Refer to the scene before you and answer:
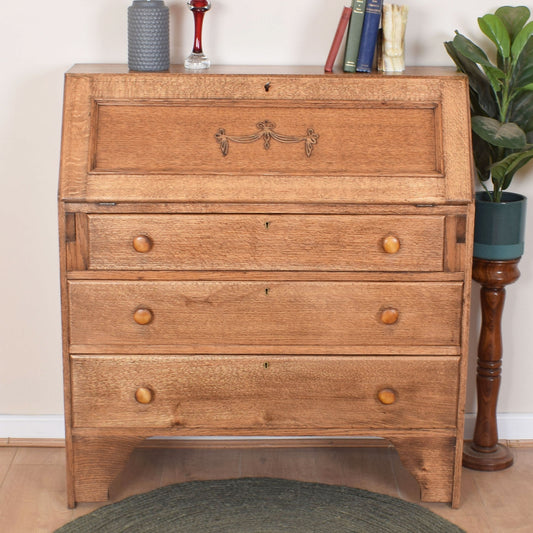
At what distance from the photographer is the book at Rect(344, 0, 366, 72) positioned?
8.07ft

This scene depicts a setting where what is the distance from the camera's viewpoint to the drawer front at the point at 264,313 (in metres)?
2.40

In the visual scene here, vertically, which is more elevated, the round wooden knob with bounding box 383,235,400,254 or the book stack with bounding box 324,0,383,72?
the book stack with bounding box 324,0,383,72

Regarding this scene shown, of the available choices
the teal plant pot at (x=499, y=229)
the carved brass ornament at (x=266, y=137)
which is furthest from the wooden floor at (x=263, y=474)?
the carved brass ornament at (x=266, y=137)

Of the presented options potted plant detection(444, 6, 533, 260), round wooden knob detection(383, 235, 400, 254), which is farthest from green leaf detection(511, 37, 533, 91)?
round wooden knob detection(383, 235, 400, 254)

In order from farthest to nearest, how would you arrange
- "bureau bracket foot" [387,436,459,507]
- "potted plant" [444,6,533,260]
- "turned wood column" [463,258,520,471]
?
1. "turned wood column" [463,258,520,471]
2. "bureau bracket foot" [387,436,459,507]
3. "potted plant" [444,6,533,260]

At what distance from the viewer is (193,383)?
8.11 feet

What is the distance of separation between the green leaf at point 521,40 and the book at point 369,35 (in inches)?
15.5

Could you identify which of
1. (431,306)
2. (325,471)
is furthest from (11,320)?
(431,306)

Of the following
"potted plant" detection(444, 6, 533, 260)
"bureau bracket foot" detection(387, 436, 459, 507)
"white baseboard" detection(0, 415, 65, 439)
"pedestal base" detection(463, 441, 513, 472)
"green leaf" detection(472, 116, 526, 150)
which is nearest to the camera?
"green leaf" detection(472, 116, 526, 150)

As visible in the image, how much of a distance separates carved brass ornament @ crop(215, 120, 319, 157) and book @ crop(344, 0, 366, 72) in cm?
29

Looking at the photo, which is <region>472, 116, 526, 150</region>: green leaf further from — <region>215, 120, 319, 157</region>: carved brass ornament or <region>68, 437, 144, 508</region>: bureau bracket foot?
<region>68, 437, 144, 508</region>: bureau bracket foot

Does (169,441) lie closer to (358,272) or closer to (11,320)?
(11,320)

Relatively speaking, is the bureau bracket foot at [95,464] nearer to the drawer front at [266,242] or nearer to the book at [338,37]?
the drawer front at [266,242]

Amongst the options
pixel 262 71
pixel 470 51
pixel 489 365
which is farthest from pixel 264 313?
pixel 470 51
